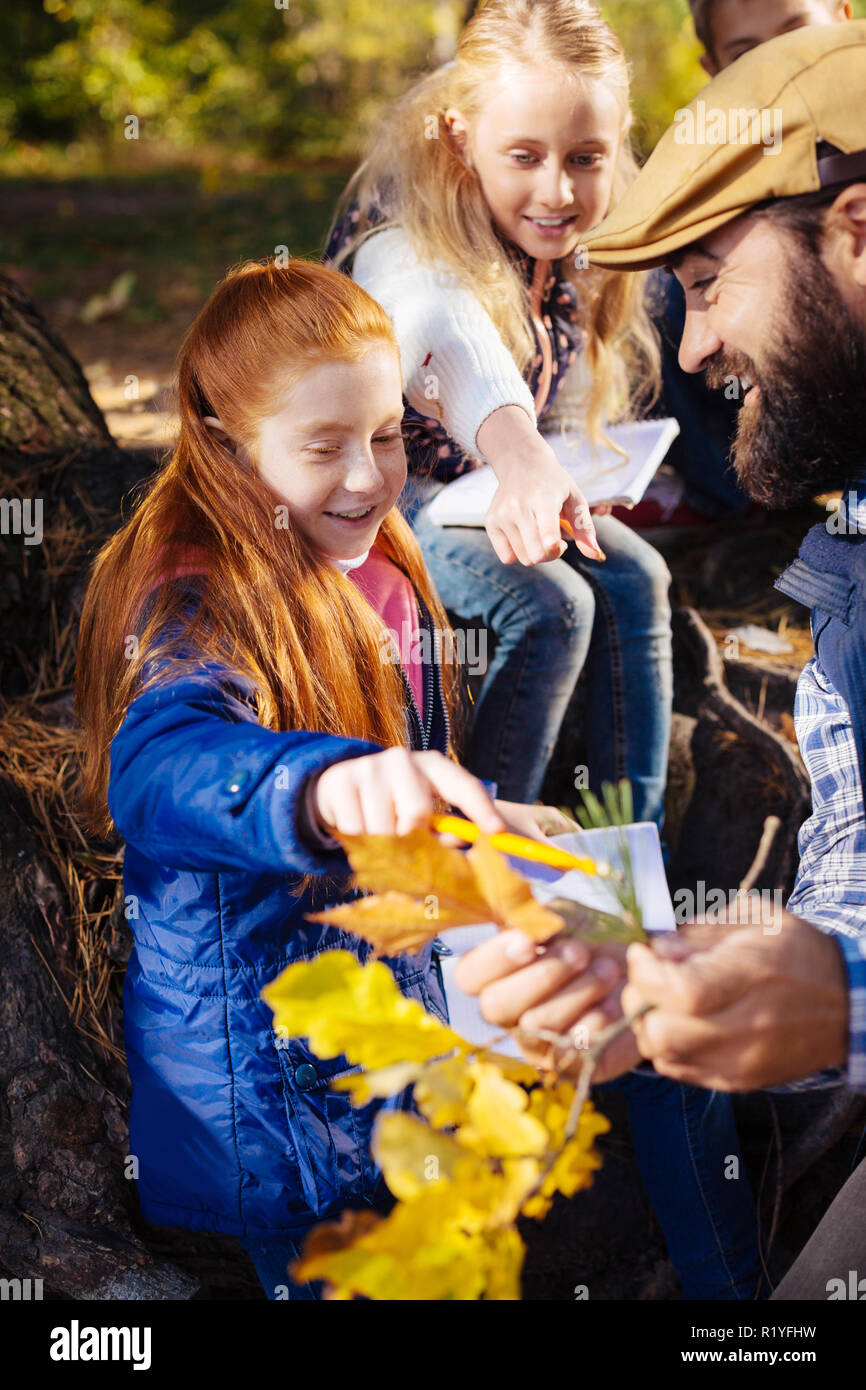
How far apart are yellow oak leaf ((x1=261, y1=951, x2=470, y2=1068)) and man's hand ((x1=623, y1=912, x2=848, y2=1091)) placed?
0.79 ft

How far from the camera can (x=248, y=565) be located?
66.9 inches

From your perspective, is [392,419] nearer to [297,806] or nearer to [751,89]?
[751,89]

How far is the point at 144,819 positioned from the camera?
1.41 metres

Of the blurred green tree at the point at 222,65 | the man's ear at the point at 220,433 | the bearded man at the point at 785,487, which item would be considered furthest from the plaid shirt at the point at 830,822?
the blurred green tree at the point at 222,65

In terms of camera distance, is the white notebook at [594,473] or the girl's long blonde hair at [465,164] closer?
the girl's long blonde hair at [465,164]

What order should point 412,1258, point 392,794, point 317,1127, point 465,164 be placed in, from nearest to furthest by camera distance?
point 412,1258 → point 392,794 → point 317,1127 → point 465,164

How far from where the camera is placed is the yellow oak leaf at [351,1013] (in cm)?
103

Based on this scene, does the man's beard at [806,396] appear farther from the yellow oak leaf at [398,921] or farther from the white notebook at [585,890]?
the yellow oak leaf at [398,921]

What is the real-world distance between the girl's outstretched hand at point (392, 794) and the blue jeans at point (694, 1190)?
1176 millimetres

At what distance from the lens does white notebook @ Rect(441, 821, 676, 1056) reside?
1656 mm

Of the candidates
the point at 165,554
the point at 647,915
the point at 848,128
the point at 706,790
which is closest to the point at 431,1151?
the point at 647,915

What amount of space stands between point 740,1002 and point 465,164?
1.75 meters

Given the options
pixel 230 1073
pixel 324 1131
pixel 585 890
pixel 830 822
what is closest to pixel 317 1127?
pixel 324 1131

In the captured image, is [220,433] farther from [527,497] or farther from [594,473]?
[594,473]
